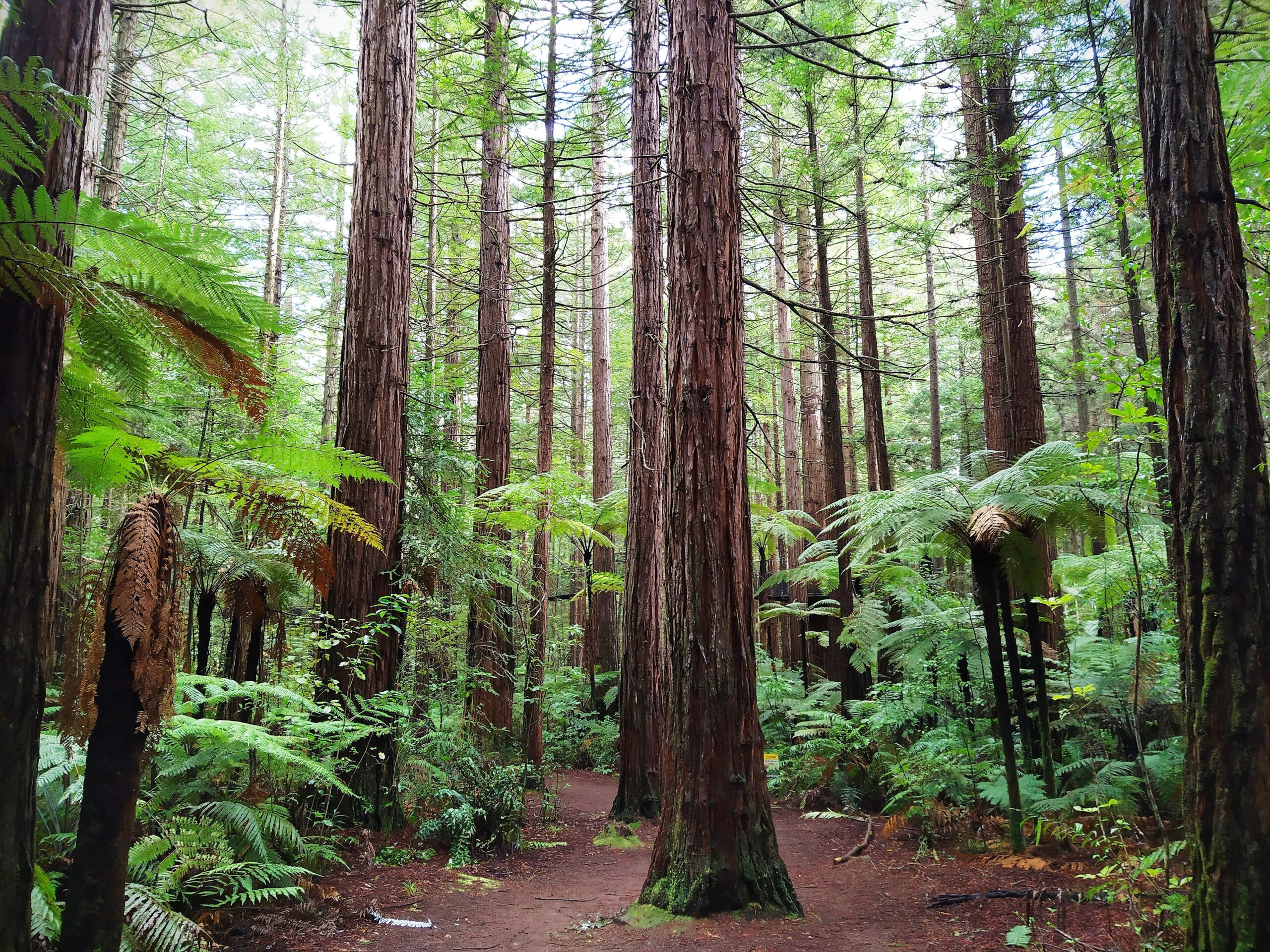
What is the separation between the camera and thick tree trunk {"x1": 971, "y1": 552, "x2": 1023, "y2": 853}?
208 inches

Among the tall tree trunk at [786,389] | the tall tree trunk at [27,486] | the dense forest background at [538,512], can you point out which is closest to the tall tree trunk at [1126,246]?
the dense forest background at [538,512]

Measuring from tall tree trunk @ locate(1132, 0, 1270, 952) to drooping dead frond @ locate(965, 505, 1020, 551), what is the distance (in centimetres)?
204

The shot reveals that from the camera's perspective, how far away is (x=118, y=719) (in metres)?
2.35

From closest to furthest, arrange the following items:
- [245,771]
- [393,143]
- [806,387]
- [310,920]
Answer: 1. [310,920]
2. [245,771]
3. [393,143]
4. [806,387]

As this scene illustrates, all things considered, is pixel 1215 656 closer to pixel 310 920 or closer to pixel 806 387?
pixel 310 920

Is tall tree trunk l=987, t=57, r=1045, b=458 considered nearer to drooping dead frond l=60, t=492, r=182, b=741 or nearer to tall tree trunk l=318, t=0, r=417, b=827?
tall tree trunk l=318, t=0, r=417, b=827

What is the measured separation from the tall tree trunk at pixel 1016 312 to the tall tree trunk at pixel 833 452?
2337 millimetres

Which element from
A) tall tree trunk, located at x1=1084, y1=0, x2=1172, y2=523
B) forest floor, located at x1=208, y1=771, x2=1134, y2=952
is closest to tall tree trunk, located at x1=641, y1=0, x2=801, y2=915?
forest floor, located at x1=208, y1=771, x2=1134, y2=952

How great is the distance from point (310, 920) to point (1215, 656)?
4.64 meters

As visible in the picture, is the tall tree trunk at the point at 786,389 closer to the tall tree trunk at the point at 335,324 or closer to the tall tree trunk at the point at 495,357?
the tall tree trunk at the point at 495,357

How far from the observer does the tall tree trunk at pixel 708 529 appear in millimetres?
4199

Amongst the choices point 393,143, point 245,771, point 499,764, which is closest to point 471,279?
point 393,143

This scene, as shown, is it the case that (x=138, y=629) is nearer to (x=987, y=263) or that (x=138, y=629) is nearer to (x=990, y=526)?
(x=990, y=526)

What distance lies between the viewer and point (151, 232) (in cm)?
216
